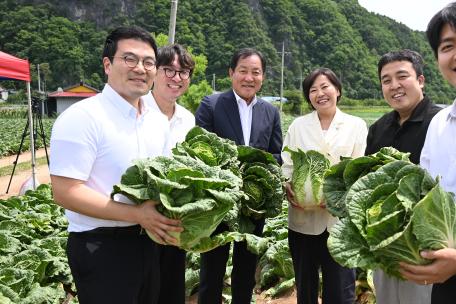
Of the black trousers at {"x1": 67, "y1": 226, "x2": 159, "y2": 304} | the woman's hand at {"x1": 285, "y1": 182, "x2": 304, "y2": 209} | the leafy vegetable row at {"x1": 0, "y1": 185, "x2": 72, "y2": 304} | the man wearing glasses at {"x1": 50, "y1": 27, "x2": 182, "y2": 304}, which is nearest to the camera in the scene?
the man wearing glasses at {"x1": 50, "y1": 27, "x2": 182, "y2": 304}

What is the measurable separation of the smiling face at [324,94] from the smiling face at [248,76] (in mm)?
491

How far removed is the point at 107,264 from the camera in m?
2.30

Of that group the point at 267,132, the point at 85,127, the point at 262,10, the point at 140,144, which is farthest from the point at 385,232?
the point at 262,10

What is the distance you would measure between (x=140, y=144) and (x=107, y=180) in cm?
28

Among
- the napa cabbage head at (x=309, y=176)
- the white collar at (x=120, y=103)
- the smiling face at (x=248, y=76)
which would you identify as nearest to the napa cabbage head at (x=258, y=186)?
the napa cabbage head at (x=309, y=176)

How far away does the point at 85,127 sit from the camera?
221 centimetres

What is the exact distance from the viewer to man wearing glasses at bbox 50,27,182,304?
7.18 ft

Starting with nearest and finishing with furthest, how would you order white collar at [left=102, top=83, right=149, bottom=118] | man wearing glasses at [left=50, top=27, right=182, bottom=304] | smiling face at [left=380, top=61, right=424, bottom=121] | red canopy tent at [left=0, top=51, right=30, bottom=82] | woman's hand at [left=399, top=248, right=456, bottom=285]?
woman's hand at [left=399, top=248, right=456, bottom=285]
man wearing glasses at [left=50, top=27, right=182, bottom=304]
white collar at [left=102, top=83, right=149, bottom=118]
smiling face at [left=380, top=61, right=424, bottom=121]
red canopy tent at [left=0, top=51, right=30, bottom=82]

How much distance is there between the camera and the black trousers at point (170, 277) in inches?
121

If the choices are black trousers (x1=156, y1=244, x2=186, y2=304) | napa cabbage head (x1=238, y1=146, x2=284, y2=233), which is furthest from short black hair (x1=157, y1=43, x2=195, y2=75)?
black trousers (x1=156, y1=244, x2=186, y2=304)

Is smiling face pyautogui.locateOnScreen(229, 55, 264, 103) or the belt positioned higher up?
smiling face pyautogui.locateOnScreen(229, 55, 264, 103)

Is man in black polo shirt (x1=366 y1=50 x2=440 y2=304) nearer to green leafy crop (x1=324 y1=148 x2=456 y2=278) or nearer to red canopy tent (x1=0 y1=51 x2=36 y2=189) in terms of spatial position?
green leafy crop (x1=324 y1=148 x2=456 y2=278)

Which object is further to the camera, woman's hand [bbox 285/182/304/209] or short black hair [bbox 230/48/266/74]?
short black hair [bbox 230/48/266/74]

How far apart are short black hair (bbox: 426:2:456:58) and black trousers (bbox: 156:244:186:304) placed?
2150mm
